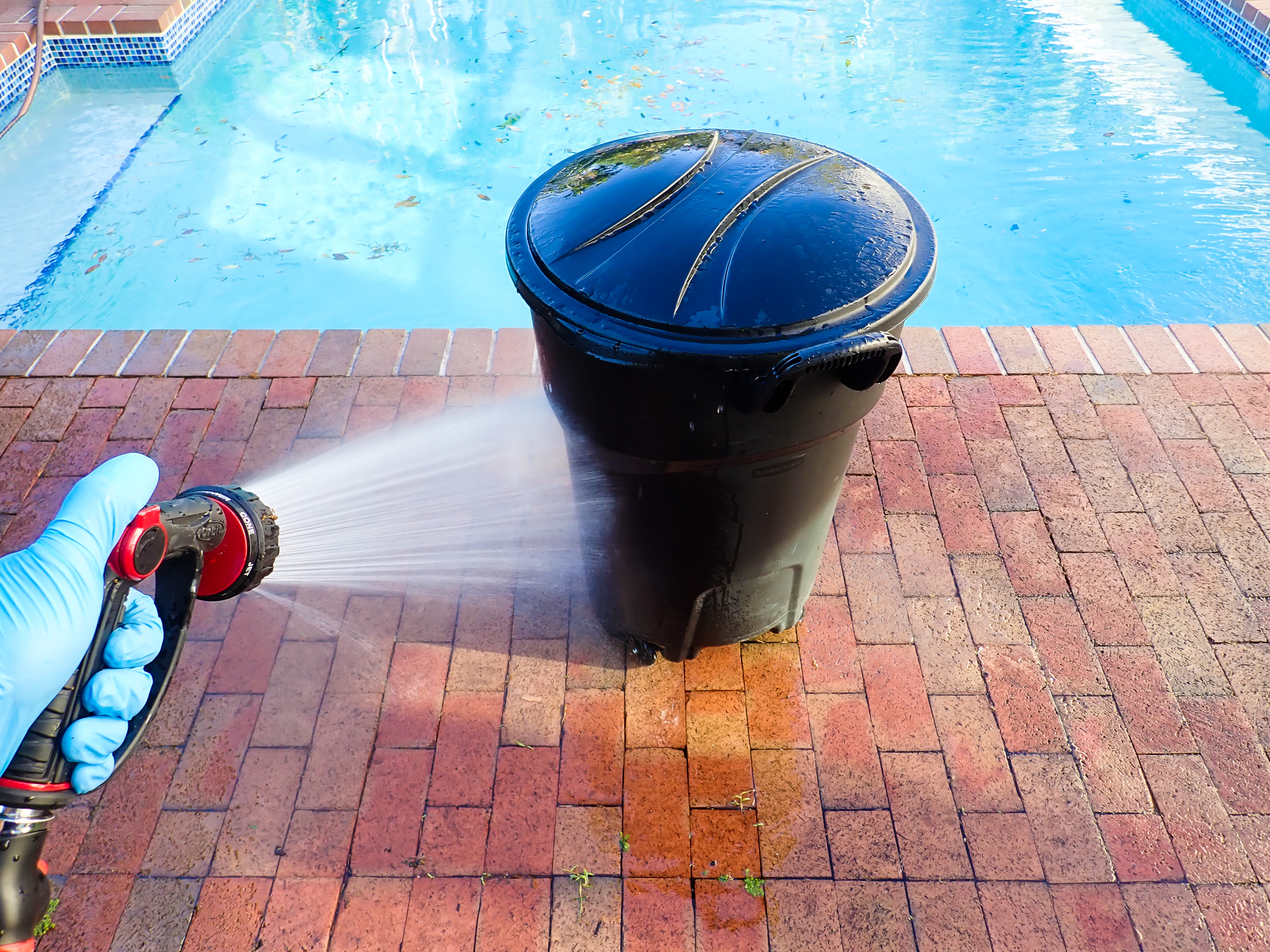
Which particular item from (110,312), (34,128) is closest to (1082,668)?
(110,312)

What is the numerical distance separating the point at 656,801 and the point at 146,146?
760cm

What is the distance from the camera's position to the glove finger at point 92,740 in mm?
1715

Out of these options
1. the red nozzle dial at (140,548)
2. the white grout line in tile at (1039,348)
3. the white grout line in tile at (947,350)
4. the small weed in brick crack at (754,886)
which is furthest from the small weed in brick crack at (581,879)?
the white grout line in tile at (1039,348)

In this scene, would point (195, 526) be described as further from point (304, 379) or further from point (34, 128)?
point (34, 128)

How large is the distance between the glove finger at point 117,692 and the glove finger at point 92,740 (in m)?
0.03

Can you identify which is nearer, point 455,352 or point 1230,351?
point 1230,351

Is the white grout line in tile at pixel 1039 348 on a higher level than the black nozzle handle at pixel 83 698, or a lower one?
lower

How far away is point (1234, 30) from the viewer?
8.05 m

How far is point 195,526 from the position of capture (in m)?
1.95

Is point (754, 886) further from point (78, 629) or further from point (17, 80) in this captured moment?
point (17, 80)

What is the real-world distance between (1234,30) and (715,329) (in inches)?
385

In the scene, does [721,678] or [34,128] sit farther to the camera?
[34,128]

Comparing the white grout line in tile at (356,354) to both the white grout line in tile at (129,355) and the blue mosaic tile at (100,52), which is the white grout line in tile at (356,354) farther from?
the blue mosaic tile at (100,52)

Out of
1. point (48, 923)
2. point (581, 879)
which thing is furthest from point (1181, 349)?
point (48, 923)
